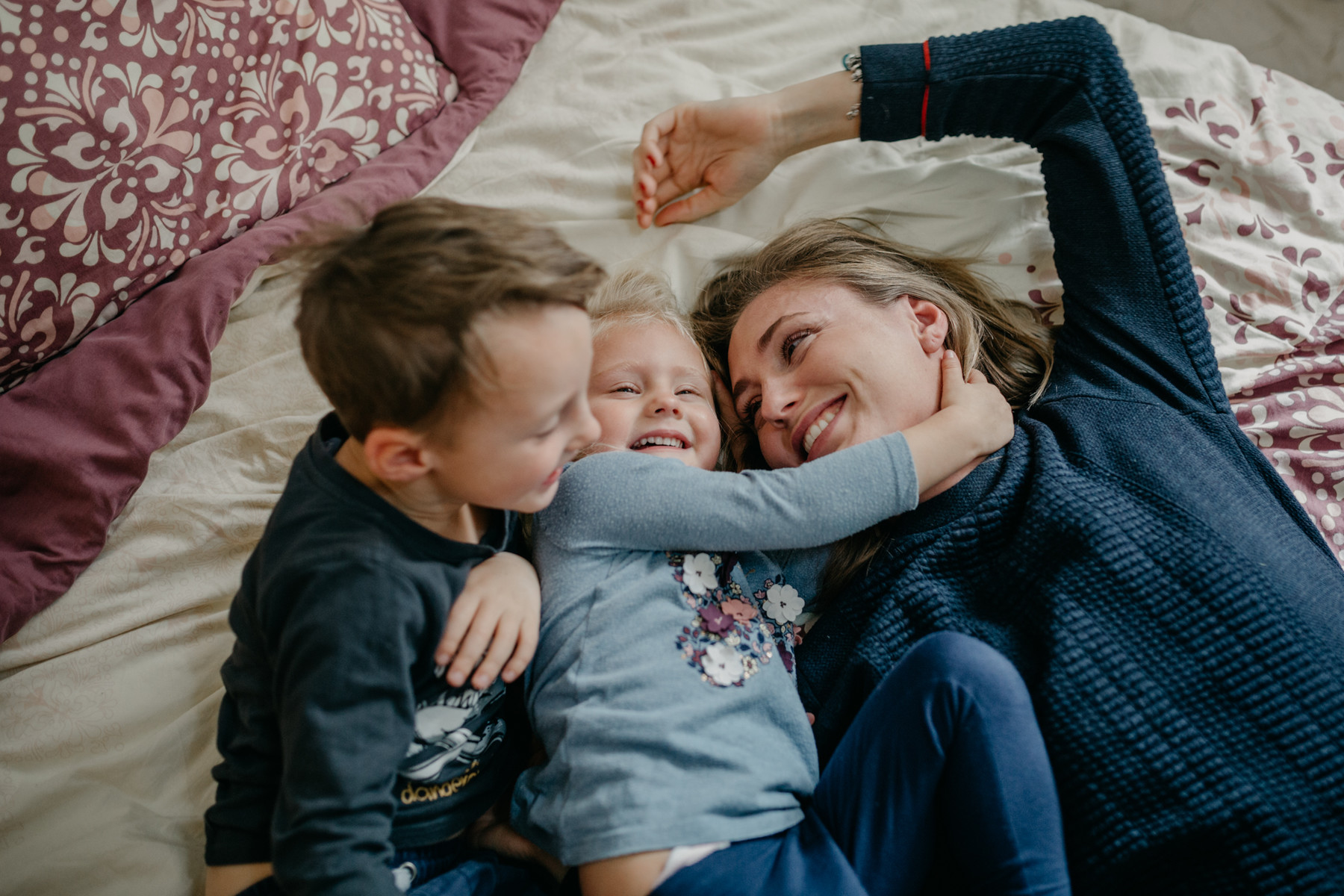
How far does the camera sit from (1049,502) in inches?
42.3

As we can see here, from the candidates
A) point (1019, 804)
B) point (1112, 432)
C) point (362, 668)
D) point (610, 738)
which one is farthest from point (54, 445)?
point (1112, 432)

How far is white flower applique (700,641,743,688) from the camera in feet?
3.29

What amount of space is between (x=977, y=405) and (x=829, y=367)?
21 centimetres

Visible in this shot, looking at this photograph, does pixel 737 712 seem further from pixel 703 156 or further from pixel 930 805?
pixel 703 156

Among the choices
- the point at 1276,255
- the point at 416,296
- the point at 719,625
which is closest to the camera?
the point at 416,296

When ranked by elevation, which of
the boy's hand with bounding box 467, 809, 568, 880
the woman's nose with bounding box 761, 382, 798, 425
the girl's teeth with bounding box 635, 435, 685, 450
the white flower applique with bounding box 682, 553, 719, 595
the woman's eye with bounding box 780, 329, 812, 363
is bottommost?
the boy's hand with bounding box 467, 809, 568, 880

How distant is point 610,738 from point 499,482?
1.05 feet

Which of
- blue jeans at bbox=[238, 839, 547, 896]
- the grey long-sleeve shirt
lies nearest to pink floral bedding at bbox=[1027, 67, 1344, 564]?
the grey long-sleeve shirt

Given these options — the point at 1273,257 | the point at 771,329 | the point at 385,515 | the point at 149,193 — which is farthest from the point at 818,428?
the point at 149,193

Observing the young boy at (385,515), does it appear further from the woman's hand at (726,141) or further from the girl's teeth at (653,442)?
the woman's hand at (726,141)

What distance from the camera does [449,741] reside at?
0.97 metres

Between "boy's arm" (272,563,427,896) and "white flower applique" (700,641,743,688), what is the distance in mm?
346

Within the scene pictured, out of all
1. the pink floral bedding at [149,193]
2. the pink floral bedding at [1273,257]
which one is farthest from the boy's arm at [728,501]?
the pink floral bedding at [149,193]

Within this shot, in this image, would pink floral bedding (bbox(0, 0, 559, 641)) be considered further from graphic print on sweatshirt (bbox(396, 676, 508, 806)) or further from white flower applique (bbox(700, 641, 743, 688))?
white flower applique (bbox(700, 641, 743, 688))
